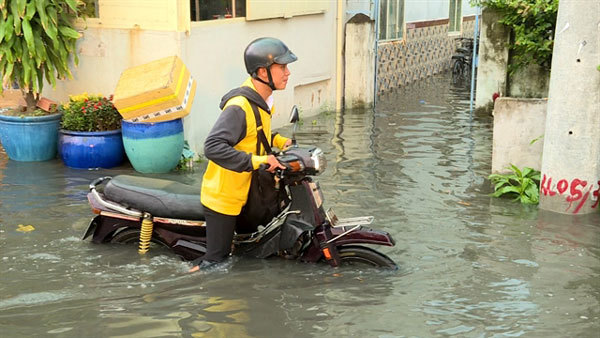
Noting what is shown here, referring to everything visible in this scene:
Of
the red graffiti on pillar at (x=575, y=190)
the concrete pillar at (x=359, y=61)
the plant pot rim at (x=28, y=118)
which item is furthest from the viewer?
the concrete pillar at (x=359, y=61)

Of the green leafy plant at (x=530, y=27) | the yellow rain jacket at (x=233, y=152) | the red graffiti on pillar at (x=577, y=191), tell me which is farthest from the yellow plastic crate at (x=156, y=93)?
the green leafy plant at (x=530, y=27)

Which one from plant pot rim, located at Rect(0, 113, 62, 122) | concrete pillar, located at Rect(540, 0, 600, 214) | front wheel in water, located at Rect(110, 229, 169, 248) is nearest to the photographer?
front wheel in water, located at Rect(110, 229, 169, 248)

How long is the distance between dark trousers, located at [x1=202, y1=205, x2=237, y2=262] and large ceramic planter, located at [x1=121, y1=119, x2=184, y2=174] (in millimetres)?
3606

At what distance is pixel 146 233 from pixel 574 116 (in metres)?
4.35

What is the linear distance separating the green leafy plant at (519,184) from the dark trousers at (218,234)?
12.5 ft

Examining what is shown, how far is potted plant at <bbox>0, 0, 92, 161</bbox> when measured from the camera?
9.24 m

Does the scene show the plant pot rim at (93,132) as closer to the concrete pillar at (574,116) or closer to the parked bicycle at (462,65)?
the concrete pillar at (574,116)

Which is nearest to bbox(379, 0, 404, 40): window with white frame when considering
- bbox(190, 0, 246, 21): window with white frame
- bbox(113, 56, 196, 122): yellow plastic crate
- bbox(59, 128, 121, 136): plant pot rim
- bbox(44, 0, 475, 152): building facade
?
bbox(44, 0, 475, 152): building facade

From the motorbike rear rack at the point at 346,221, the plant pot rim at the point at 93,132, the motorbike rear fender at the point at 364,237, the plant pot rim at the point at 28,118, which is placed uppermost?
the plant pot rim at the point at 28,118

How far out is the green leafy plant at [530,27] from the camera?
11742mm

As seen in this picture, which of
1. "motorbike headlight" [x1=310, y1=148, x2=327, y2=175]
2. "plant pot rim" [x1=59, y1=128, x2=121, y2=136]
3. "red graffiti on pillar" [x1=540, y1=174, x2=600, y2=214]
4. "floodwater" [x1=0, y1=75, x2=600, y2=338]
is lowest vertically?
"floodwater" [x1=0, y1=75, x2=600, y2=338]

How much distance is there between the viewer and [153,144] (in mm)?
9242

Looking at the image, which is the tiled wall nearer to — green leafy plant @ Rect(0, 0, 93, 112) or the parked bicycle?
the parked bicycle

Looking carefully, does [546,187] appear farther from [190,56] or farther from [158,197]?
[190,56]
